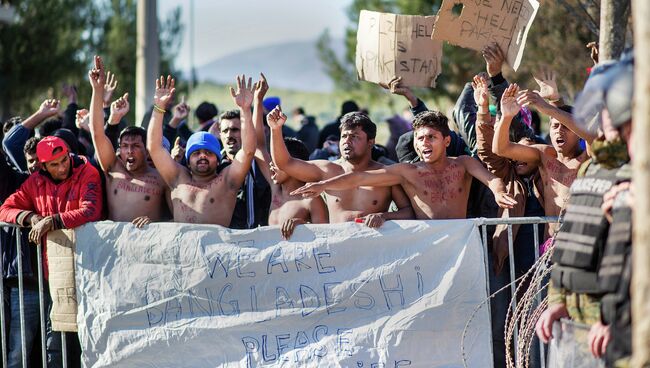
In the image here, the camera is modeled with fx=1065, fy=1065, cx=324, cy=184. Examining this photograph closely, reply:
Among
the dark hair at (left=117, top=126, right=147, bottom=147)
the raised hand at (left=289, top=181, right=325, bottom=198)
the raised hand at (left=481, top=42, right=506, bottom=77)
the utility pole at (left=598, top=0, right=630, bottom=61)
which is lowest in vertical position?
the raised hand at (left=289, top=181, right=325, bottom=198)

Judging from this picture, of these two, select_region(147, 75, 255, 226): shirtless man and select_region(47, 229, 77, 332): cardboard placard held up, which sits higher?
select_region(147, 75, 255, 226): shirtless man

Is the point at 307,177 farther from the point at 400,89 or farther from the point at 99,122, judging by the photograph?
the point at 99,122

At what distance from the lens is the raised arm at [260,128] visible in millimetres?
7469

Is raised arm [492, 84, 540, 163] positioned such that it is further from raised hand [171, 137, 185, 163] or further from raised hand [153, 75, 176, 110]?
raised hand [171, 137, 185, 163]

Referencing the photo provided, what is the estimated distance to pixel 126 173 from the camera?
7828mm

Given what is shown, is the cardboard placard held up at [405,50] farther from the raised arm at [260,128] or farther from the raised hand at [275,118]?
the raised hand at [275,118]

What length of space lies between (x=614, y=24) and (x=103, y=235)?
3.96 meters

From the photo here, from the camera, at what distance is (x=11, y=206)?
7.66m

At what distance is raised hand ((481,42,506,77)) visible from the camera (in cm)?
749

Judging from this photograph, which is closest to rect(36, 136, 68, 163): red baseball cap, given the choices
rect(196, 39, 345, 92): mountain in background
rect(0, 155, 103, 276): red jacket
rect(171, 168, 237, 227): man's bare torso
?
rect(0, 155, 103, 276): red jacket

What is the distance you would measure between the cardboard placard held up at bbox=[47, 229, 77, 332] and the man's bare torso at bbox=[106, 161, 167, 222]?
40 centimetres

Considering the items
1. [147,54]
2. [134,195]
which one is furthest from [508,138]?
[147,54]

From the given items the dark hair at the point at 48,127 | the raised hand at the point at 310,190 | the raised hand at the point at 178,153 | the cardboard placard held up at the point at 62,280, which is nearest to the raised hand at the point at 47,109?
the dark hair at the point at 48,127

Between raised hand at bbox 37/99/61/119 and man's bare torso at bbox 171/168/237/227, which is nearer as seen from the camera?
man's bare torso at bbox 171/168/237/227
